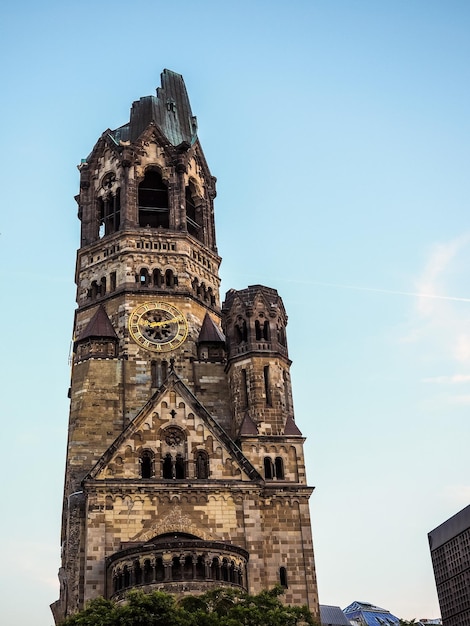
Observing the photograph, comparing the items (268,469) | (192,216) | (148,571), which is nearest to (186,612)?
(148,571)

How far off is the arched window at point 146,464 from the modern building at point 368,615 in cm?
6967

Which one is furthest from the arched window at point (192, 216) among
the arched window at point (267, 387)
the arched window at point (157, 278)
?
the arched window at point (267, 387)

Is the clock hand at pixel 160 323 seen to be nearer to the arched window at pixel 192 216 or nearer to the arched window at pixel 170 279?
the arched window at pixel 170 279

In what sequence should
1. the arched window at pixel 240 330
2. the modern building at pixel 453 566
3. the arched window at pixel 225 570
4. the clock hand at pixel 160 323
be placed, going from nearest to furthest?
the arched window at pixel 225 570
the arched window at pixel 240 330
the clock hand at pixel 160 323
the modern building at pixel 453 566

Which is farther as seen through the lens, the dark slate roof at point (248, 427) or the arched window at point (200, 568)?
the dark slate roof at point (248, 427)

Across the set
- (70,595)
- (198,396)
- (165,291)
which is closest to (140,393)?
(198,396)

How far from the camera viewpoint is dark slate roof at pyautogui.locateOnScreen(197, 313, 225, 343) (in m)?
55.3

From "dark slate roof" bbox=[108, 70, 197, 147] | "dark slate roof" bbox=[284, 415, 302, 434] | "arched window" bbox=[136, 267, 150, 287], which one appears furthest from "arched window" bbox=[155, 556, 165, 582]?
"dark slate roof" bbox=[108, 70, 197, 147]

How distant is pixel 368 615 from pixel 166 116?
74.2m

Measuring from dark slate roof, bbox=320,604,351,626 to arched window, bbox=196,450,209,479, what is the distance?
49.6 metres

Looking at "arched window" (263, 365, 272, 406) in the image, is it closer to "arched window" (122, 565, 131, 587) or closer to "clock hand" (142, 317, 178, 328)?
"clock hand" (142, 317, 178, 328)

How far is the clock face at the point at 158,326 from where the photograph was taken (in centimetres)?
5431

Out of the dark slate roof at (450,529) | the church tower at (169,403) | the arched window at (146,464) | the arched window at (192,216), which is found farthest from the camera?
the dark slate roof at (450,529)

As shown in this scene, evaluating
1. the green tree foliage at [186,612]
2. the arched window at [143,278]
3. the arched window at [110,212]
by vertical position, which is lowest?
the green tree foliage at [186,612]
